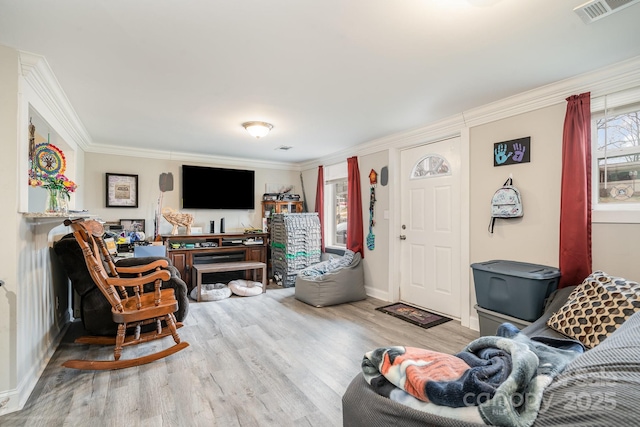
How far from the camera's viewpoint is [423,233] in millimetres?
3828

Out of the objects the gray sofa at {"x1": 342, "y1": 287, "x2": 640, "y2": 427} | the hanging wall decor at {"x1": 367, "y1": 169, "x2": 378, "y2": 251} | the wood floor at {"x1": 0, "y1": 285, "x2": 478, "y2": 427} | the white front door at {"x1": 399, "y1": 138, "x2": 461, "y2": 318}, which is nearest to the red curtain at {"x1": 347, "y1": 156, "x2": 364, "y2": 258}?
the hanging wall decor at {"x1": 367, "y1": 169, "x2": 378, "y2": 251}

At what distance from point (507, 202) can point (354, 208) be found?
2.22 meters

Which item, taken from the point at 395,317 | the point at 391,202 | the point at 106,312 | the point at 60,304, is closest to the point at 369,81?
the point at 391,202

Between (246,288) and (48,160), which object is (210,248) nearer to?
(246,288)

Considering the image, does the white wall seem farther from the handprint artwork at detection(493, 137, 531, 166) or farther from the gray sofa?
the handprint artwork at detection(493, 137, 531, 166)

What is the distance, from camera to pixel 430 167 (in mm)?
3775

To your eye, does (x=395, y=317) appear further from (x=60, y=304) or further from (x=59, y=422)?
(x=60, y=304)

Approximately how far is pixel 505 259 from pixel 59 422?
11.7ft

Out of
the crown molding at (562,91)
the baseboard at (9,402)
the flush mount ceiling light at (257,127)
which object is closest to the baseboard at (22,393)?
the baseboard at (9,402)

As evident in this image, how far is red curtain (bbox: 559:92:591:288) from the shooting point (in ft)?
7.54

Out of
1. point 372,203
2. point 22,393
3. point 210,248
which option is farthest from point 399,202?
point 22,393

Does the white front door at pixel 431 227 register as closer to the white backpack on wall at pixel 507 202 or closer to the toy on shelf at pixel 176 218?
the white backpack on wall at pixel 507 202

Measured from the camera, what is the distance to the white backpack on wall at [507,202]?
8.92 ft

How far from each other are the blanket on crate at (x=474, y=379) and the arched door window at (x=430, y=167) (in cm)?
273
